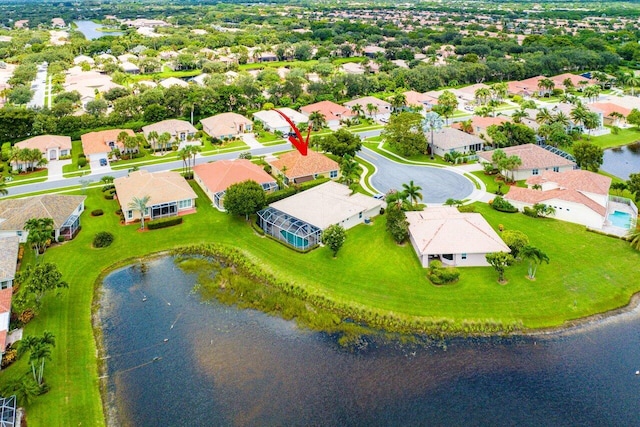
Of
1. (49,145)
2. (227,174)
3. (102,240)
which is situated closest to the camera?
(102,240)

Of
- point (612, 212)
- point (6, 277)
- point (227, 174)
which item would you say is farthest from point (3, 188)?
point (612, 212)

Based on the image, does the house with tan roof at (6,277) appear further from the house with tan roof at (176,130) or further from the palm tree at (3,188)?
the house with tan roof at (176,130)

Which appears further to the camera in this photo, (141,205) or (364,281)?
(141,205)

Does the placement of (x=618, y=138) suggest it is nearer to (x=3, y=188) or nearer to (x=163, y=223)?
(x=163, y=223)

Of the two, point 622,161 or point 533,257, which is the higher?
point 533,257

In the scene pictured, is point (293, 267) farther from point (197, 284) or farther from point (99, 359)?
point (99, 359)
